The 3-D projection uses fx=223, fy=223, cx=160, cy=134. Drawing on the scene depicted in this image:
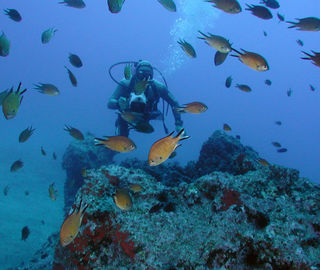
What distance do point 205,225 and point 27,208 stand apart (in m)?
8.64

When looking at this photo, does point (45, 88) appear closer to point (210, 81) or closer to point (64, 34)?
point (210, 81)

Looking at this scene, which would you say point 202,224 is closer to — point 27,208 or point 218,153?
point 218,153

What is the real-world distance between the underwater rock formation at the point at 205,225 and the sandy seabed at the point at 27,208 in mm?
4612

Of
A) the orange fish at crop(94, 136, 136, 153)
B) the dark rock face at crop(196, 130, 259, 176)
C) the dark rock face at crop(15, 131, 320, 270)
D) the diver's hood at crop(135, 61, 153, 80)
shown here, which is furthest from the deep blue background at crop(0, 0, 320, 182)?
the dark rock face at crop(15, 131, 320, 270)

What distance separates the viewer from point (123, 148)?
301cm

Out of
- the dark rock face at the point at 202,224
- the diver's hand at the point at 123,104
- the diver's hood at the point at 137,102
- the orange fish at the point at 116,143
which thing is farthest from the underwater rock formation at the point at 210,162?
the dark rock face at the point at 202,224

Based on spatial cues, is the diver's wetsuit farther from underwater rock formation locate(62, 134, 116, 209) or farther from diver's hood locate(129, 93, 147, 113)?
underwater rock formation locate(62, 134, 116, 209)

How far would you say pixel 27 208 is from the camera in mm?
8531

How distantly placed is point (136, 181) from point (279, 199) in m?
1.66

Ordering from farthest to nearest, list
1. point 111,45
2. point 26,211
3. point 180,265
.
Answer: point 111,45, point 26,211, point 180,265

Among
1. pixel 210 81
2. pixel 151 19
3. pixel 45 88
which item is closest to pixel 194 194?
pixel 45 88

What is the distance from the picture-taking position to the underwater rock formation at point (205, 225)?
1.75 metres

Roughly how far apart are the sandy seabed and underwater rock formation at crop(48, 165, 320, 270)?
4.61 metres

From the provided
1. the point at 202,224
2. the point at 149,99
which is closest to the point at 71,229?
the point at 202,224
